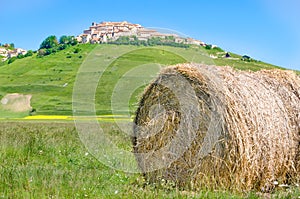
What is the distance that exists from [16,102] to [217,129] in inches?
3100

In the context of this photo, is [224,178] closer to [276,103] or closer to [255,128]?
[255,128]

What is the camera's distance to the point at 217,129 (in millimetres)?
6727

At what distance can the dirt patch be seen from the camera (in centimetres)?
7326

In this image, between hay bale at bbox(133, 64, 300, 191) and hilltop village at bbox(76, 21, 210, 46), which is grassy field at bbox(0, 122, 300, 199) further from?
hilltop village at bbox(76, 21, 210, 46)

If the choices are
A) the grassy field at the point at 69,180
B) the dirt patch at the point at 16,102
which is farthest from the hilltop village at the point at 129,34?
the dirt patch at the point at 16,102

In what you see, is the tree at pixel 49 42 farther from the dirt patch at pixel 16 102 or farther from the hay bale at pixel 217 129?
the hay bale at pixel 217 129

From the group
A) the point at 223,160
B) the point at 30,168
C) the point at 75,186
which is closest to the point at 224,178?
the point at 223,160

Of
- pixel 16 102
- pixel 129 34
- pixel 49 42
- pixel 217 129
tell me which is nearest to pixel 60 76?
pixel 16 102

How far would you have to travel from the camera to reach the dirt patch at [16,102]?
7326 cm

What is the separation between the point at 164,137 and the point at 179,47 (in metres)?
11.7

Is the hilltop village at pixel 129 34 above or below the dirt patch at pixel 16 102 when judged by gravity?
above

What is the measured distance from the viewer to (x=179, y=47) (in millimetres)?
18688

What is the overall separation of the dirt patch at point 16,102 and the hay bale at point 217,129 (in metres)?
65.8

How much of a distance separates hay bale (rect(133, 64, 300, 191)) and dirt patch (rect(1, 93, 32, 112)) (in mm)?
65834
